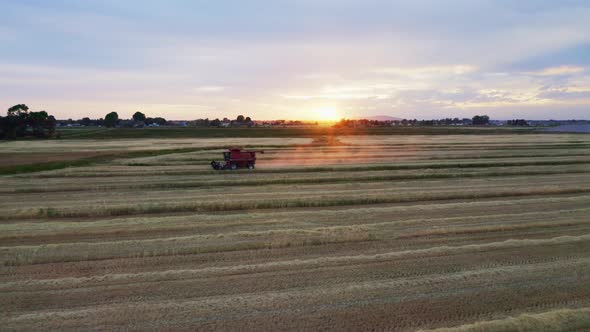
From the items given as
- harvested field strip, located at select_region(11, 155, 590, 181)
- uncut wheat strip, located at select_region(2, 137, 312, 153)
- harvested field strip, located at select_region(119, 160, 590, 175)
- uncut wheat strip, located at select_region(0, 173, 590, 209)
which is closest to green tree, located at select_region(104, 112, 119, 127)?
uncut wheat strip, located at select_region(2, 137, 312, 153)

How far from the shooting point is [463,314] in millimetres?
7145

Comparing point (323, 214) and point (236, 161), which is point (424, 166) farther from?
point (323, 214)

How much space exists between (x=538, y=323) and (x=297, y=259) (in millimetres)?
5160

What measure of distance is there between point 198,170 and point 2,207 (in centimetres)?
1274

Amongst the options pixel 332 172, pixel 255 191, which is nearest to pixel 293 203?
pixel 255 191

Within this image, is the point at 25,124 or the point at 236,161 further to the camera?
the point at 25,124

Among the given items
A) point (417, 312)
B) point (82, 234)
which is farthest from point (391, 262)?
point (82, 234)

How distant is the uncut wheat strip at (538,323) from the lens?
21.8ft

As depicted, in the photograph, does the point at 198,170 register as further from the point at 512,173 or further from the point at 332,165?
the point at 512,173

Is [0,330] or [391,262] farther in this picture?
[391,262]

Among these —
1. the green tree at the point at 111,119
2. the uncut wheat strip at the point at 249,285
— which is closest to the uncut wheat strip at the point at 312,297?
the uncut wheat strip at the point at 249,285

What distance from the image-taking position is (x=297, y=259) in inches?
381

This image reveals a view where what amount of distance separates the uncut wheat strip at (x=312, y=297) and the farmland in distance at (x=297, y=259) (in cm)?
4

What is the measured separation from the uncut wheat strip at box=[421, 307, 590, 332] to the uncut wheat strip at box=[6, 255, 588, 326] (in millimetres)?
1113
